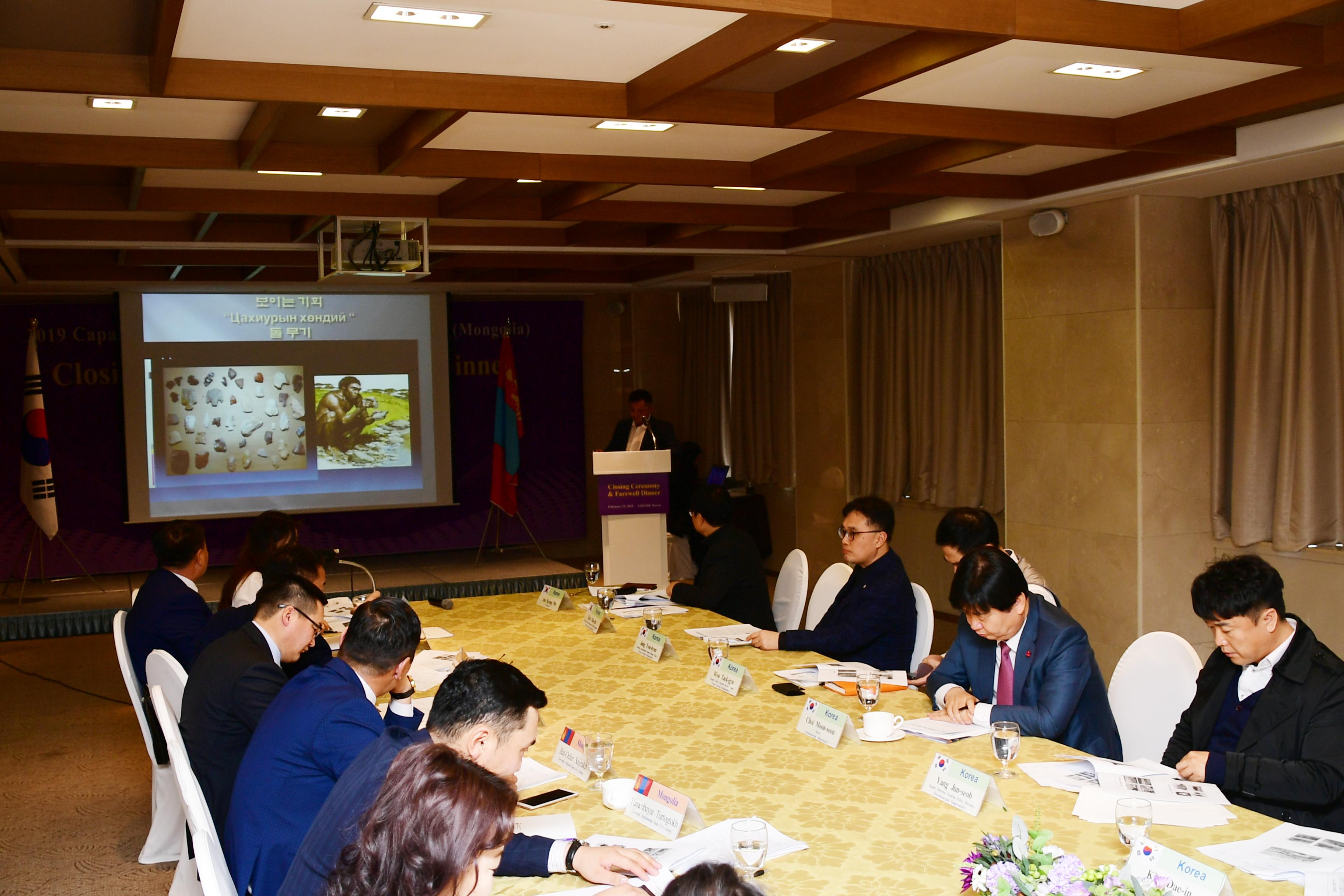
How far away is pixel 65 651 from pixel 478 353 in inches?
186

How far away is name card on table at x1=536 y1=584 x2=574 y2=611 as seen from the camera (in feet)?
15.6

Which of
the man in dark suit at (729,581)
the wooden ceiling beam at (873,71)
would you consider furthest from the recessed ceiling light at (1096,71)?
the man in dark suit at (729,581)

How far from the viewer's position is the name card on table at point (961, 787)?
2.29 meters

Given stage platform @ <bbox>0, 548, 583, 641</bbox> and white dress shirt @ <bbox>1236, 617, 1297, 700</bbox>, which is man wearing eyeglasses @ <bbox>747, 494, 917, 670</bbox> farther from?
stage platform @ <bbox>0, 548, 583, 641</bbox>

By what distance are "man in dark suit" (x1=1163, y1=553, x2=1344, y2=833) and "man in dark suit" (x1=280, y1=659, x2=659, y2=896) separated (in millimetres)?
1362

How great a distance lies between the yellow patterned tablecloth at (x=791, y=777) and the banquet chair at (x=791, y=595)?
39.6 inches

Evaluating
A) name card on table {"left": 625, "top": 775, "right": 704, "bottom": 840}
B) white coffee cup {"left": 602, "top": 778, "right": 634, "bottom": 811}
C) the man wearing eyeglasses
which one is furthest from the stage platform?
name card on table {"left": 625, "top": 775, "right": 704, "bottom": 840}

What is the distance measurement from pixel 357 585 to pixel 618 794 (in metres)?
7.52

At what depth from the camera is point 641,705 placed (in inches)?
126

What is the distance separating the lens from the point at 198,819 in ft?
7.45

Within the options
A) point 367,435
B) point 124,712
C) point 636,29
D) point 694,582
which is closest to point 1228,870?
point 636,29

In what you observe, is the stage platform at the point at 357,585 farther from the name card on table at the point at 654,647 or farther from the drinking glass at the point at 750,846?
the drinking glass at the point at 750,846

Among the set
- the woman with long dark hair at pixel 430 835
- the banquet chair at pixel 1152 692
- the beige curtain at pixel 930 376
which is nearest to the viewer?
the woman with long dark hair at pixel 430 835

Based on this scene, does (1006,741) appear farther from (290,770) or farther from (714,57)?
(714,57)
